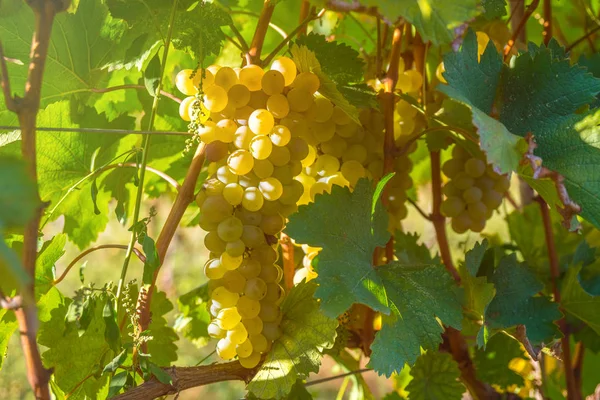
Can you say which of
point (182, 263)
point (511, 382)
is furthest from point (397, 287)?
point (182, 263)

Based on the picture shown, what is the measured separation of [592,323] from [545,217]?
0.12 meters

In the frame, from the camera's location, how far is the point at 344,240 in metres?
0.58

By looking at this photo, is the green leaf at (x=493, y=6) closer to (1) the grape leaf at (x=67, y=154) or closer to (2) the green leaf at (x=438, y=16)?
(2) the green leaf at (x=438, y=16)

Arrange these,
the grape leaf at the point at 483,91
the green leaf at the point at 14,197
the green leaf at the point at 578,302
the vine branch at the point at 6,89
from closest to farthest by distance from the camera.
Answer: the green leaf at the point at 14,197 < the vine branch at the point at 6,89 < the grape leaf at the point at 483,91 < the green leaf at the point at 578,302

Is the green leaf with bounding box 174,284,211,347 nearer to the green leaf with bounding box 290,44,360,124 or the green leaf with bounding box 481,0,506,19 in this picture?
the green leaf with bounding box 290,44,360,124

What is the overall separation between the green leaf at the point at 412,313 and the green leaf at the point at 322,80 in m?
0.14

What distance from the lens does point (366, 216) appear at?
1.95 feet

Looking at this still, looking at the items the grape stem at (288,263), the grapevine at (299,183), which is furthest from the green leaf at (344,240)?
the grape stem at (288,263)

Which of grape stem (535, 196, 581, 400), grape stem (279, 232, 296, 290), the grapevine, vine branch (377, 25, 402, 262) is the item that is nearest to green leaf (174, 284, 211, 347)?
the grapevine

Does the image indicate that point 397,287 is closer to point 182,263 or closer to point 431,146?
point 431,146

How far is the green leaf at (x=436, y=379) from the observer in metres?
0.72

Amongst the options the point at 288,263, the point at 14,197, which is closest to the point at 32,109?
the point at 14,197

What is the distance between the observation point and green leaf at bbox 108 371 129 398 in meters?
0.49

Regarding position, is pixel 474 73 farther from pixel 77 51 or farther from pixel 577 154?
pixel 77 51
